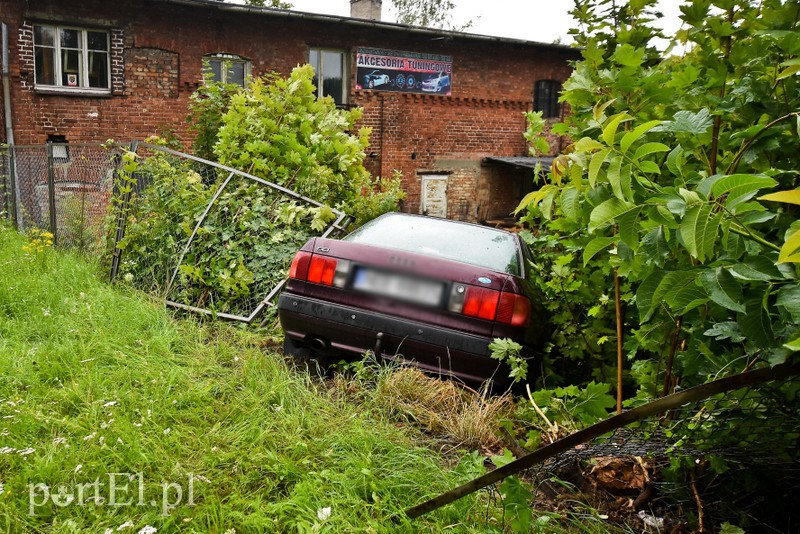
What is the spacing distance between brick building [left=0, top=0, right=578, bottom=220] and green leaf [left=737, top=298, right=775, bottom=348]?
13641mm

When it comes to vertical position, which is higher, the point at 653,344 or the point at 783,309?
the point at 783,309

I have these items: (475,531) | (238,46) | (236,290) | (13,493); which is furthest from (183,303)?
(238,46)

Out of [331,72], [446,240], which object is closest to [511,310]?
[446,240]

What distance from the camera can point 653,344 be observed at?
292cm

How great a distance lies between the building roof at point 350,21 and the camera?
1415cm

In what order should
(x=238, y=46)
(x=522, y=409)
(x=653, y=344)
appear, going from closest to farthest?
(x=653, y=344)
(x=522, y=409)
(x=238, y=46)

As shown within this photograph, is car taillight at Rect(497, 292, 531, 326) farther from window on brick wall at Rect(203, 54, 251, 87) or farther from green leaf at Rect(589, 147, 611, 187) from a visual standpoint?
window on brick wall at Rect(203, 54, 251, 87)

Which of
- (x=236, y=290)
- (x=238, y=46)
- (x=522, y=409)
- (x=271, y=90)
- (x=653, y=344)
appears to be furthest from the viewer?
(x=238, y=46)

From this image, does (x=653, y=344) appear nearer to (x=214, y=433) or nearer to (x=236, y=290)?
(x=214, y=433)

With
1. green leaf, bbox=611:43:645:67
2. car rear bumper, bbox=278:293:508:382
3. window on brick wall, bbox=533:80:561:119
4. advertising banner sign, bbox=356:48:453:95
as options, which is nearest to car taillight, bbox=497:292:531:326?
car rear bumper, bbox=278:293:508:382

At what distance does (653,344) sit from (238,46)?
14.3 m

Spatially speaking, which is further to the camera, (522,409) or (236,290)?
(236,290)

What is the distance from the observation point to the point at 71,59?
13727 mm

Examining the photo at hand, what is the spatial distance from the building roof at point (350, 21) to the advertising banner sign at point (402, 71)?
67 cm
